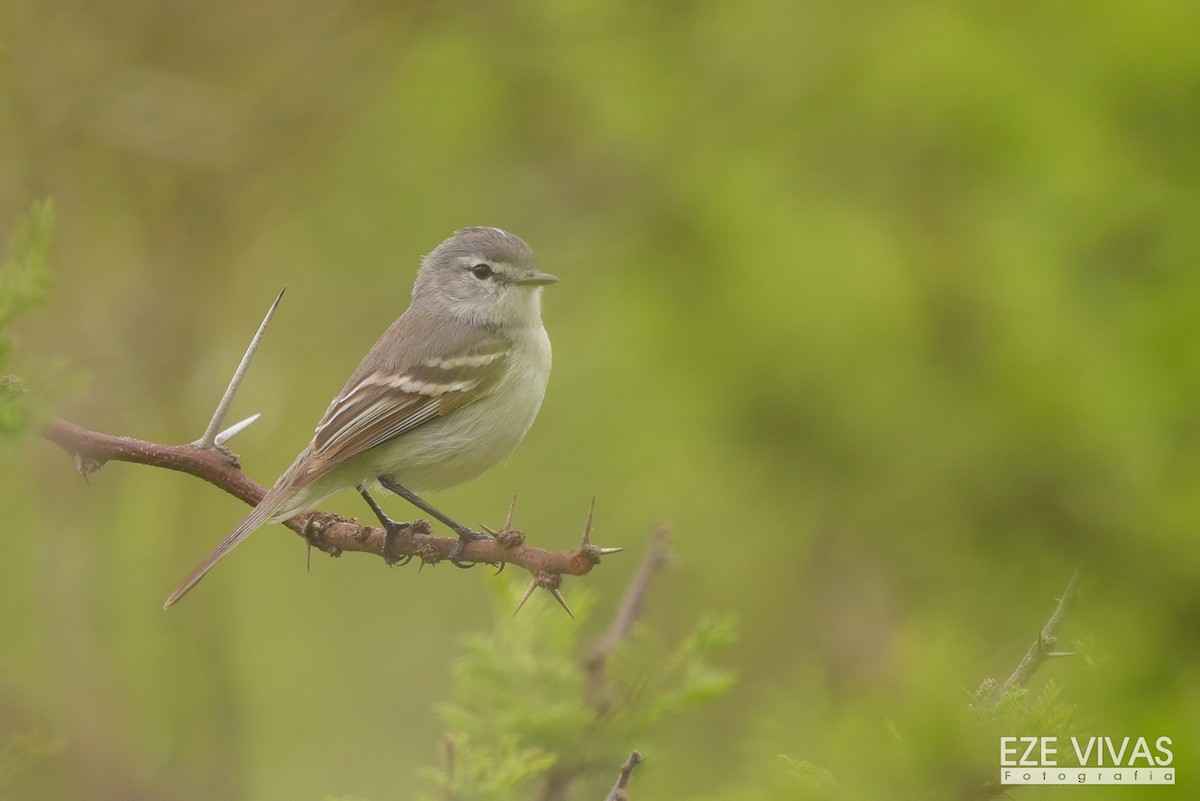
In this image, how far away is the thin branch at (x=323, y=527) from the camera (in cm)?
209

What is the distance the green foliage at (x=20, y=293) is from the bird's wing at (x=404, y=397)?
1822 mm

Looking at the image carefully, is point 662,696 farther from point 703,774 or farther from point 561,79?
point 561,79

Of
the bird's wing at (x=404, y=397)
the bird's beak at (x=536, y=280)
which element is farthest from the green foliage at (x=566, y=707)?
the bird's beak at (x=536, y=280)

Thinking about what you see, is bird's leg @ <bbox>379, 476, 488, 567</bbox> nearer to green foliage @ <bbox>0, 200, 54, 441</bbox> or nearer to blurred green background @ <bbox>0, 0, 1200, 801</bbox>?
green foliage @ <bbox>0, 200, 54, 441</bbox>

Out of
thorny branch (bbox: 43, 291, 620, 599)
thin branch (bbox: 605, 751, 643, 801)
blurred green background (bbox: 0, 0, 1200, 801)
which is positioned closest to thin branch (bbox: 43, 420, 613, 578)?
thorny branch (bbox: 43, 291, 620, 599)

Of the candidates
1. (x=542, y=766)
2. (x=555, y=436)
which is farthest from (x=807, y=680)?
(x=555, y=436)

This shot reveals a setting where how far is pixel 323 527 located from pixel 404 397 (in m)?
1.02

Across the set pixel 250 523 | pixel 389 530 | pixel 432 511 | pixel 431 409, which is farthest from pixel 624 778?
pixel 431 409

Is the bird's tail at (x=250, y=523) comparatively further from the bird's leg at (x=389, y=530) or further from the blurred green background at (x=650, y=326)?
the blurred green background at (x=650, y=326)

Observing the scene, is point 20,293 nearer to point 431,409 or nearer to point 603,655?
point 603,655

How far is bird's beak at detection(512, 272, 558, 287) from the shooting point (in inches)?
164

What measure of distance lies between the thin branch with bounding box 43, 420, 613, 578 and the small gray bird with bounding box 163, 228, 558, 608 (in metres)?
0.55

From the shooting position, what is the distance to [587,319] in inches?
292

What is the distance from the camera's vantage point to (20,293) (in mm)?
1773
